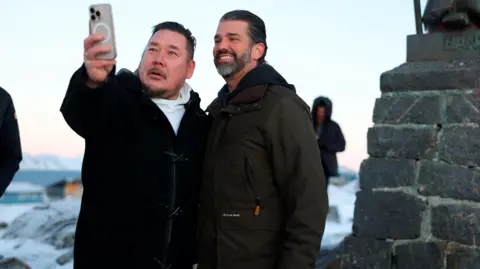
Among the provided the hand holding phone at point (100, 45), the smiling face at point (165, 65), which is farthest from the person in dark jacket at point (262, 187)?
the hand holding phone at point (100, 45)

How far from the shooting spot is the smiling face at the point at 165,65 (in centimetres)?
248

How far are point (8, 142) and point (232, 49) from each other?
1.78m

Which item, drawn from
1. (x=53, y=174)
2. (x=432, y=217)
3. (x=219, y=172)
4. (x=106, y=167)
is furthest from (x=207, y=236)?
(x=53, y=174)

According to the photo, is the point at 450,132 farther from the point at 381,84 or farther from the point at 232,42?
the point at 232,42

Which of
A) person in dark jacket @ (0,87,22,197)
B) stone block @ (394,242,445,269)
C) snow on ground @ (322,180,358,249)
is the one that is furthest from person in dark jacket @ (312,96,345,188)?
person in dark jacket @ (0,87,22,197)

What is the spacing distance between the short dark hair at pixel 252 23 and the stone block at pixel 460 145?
6.14ft

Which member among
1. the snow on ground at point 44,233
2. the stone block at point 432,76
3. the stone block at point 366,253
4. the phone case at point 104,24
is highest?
the phone case at point 104,24

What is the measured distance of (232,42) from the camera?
8.52ft

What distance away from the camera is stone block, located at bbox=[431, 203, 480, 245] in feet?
12.8

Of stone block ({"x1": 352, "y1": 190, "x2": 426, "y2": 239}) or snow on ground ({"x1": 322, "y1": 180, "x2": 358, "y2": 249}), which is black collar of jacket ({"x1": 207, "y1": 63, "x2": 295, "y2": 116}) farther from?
snow on ground ({"x1": 322, "y1": 180, "x2": 358, "y2": 249})

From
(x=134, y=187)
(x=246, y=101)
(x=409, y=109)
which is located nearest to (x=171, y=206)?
(x=134, y=187)

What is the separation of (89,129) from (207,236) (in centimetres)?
63

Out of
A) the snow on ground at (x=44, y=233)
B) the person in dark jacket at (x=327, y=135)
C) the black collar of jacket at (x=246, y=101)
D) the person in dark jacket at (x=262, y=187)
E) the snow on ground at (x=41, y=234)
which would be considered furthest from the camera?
the person in dark jacket at (x=327, y=135)

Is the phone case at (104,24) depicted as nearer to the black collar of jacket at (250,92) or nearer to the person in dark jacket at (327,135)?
the black collar of jacket at (250,92)
